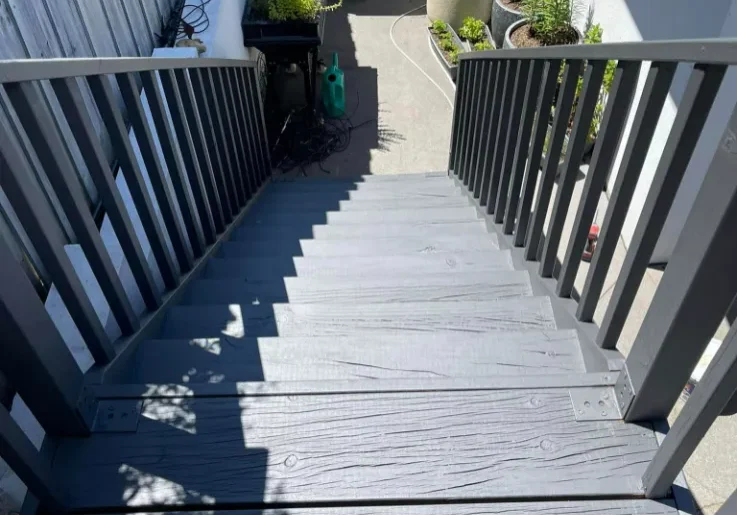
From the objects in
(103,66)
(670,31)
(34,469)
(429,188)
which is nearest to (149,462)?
(34,469)

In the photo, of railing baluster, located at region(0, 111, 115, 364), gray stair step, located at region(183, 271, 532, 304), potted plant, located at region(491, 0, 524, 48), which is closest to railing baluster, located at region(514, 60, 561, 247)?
gray stair step, located at region(183, 271, 532, 304)

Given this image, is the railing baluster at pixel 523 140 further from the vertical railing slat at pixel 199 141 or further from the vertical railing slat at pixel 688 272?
the vertical railing slat at pixel 199 141

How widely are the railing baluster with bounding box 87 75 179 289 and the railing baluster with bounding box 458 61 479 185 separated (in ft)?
6.81

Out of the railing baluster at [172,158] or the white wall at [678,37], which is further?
the white wall at [678,37]

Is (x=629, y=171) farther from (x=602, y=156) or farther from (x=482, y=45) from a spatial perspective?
(x=482, y=45)

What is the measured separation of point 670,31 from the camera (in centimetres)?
341

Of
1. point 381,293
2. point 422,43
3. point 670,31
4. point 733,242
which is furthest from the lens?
point 422,43

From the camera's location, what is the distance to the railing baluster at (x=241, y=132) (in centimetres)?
302

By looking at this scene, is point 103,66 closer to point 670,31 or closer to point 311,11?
point 670,31

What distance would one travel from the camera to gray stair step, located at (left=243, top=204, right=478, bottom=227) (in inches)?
119

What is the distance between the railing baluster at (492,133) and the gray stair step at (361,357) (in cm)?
145

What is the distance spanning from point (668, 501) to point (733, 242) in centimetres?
55

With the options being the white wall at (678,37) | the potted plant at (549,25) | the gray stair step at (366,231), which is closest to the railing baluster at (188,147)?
the gray stair step at (366,231)

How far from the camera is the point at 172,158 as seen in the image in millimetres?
1894
